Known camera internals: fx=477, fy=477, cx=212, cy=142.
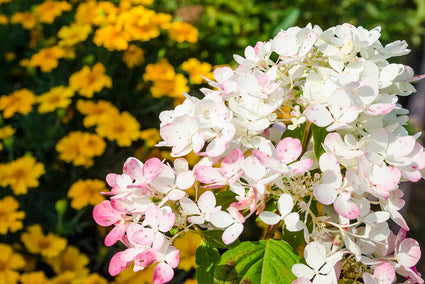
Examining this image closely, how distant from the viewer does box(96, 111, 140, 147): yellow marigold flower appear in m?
1.50

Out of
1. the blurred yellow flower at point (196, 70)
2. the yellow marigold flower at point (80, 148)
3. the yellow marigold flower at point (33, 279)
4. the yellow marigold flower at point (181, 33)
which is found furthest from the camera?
the yellow marigold flower at point (181, 33)

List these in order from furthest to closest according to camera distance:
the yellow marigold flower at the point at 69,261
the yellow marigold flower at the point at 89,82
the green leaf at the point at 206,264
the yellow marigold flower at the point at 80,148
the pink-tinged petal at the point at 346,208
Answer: the yellow marigold flower at the point at 89,82 < the yellow marigold flower at the point at 80,148 < the yellow marigold flower at the point at 69,261 < the green leaf at the point at 206,264 < the pink-tinged petal at the point at 346,208

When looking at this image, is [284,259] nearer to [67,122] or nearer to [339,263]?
[339,263]

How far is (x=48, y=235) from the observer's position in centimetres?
142

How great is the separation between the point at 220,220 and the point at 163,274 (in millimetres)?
97

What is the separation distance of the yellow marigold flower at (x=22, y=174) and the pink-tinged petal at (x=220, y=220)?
0.96 metres

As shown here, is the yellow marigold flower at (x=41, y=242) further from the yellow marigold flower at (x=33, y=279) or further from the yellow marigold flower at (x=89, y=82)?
the yellow marigold flower at (x=89, y=82)

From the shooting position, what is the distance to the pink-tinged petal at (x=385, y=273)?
60 centimetres

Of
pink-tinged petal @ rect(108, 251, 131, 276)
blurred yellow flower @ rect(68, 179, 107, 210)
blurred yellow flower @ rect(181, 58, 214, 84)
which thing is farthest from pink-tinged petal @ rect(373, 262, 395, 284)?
blurred yellow flower @ rect(181, 58, 214, 84)

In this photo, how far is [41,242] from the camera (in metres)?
1.37

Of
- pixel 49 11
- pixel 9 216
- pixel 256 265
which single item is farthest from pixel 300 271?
pixel 49 11

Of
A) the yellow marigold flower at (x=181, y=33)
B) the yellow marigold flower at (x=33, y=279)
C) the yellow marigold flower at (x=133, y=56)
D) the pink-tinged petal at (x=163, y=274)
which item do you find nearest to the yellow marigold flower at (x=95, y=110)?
the yellow marigold flower at (x=133, y=56)

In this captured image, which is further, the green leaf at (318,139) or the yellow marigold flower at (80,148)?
the yellow marigold flower at (80,148)

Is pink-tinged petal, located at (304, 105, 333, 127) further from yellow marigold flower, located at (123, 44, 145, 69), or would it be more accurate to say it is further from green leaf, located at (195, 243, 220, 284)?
yellow marigold flower, located at (123, 44, 145, 69)
